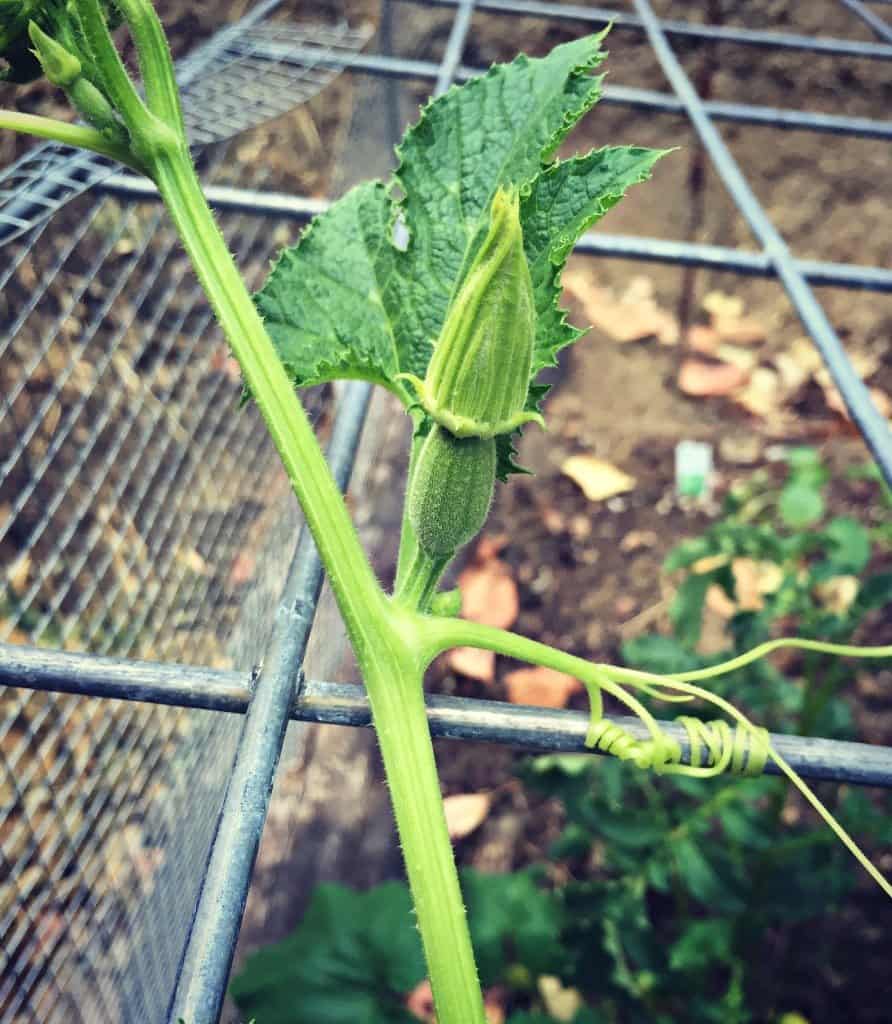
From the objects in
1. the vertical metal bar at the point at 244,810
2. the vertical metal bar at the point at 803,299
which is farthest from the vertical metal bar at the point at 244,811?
the vertical metal bar at the point at 803,299

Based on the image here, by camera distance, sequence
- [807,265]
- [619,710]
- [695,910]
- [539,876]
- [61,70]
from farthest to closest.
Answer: [619,710] → [695,910] → [539,876] → [807,265] → [61,70]

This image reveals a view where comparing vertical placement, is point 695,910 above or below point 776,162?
below

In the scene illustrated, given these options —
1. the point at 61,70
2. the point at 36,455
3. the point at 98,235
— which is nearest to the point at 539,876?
the point at 36,455

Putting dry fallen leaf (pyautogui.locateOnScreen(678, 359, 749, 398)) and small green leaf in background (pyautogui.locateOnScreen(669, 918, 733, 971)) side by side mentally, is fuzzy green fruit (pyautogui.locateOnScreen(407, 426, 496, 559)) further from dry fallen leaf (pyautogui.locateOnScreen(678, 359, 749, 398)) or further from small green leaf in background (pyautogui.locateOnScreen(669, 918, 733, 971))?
dry fallen leaf (pyautogui.locateOnScreen(678, 359, 749, 398))

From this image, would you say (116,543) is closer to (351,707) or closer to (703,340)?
(351,707)

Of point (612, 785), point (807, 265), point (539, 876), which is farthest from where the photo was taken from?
point (539, 876)

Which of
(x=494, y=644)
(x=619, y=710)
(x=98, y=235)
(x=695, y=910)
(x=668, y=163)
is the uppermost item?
(x=668, y=163)

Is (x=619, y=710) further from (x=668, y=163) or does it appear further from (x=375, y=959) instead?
(x=668, y=163)
